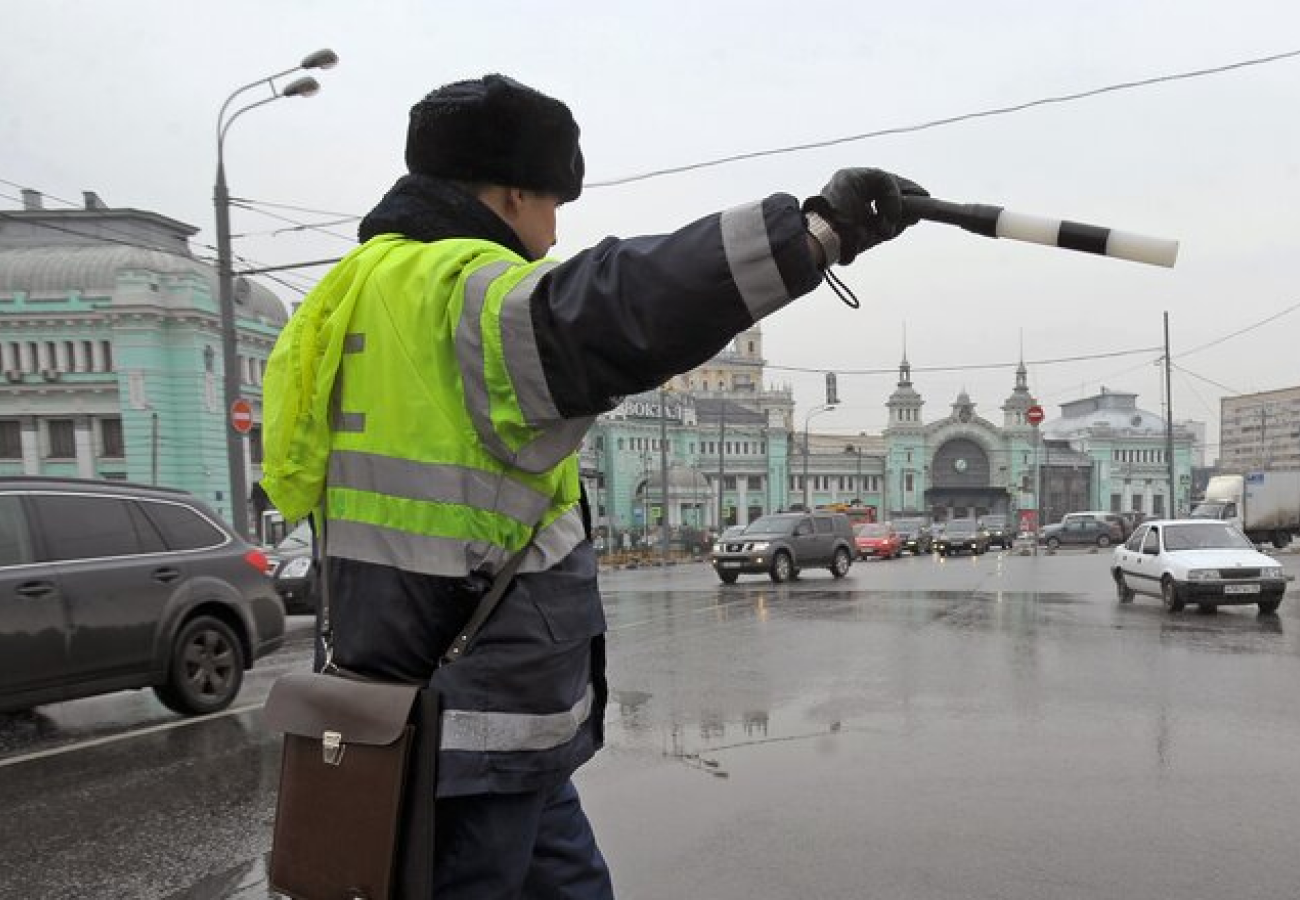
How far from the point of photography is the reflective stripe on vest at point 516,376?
135 cm

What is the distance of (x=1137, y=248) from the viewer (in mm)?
1577

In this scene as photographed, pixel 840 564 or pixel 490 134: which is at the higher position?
pixel 490 134

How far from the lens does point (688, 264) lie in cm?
126

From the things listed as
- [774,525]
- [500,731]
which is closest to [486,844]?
[500,731]

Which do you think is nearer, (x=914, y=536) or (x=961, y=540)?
(x=961, y=540)

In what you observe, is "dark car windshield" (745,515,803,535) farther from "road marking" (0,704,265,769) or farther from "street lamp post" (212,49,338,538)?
"road marking" (0,704,265,769)

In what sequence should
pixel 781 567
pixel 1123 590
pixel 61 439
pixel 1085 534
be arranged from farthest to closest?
pixel 1085 534 → pixel 61 439 → pixel 781 567 → pixel 1123 590

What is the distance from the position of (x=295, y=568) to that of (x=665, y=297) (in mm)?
14325

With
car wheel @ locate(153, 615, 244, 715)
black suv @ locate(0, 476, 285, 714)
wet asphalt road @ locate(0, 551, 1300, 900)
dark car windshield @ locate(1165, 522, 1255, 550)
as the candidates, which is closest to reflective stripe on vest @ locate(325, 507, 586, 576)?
wet asphalt road @ locate(0, 551, 1300, 900)

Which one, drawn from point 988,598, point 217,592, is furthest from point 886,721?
point 988,598

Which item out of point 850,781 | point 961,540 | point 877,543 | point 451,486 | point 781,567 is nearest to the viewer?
point 451,486

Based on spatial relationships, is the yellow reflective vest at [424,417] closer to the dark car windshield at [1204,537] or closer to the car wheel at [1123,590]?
the dark car windshield at [1204,537]

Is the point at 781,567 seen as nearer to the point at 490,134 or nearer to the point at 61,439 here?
the point at 490,134

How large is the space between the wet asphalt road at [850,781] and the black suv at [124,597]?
39 centimetres
